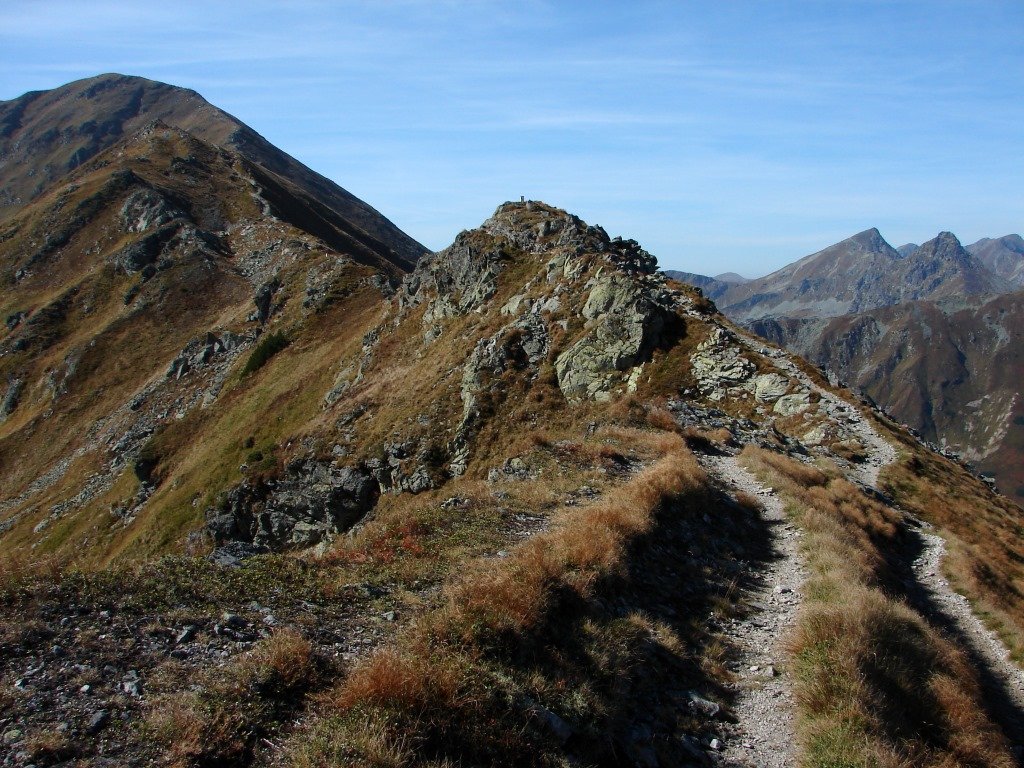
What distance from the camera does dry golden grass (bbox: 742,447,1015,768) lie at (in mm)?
8500

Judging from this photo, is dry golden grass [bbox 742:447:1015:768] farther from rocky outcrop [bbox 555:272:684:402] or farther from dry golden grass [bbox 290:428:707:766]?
rocky outcrop [bbox 555:272:684:402]

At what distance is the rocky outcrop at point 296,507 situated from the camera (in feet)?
136

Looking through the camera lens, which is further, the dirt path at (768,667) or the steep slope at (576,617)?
the dirt path at (768,667)

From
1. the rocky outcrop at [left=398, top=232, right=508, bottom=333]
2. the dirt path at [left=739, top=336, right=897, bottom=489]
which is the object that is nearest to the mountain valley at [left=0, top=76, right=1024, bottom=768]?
the dirt path at [left=739, top=336, right=897, bottom=489]

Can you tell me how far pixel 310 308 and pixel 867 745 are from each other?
77.7 m

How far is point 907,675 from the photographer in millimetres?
10148

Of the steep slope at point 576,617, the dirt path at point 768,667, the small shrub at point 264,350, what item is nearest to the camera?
the steep slope at point 576,617

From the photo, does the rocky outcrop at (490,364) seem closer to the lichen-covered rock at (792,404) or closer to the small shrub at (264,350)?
the lichen-covered rock at (792,404)

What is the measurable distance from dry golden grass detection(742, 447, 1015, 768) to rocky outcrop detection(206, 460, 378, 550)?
1301 inches

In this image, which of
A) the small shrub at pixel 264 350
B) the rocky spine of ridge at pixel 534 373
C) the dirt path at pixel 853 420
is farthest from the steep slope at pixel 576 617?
the small shrub at pixel 264 350

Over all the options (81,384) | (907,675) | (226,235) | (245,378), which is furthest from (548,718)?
(226,235)

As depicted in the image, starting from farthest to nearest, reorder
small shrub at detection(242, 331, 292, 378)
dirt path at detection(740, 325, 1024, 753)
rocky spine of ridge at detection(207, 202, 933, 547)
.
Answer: small shrub at detection(242, 331, 292, 378)
rocky spine of ridge at detection(207, 202, 933, 547)
dirt path at detection(740, 325, 1024, 753)

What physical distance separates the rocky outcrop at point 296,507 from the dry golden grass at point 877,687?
3305 cm

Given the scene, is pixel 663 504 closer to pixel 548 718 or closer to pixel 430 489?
pixel 548 718
